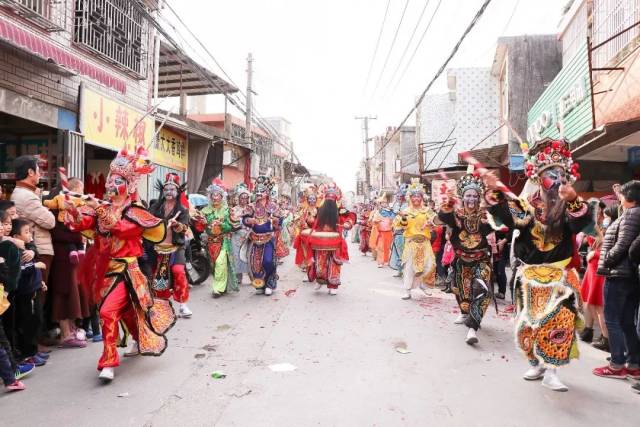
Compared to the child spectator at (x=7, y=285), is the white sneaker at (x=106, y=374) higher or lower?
lower

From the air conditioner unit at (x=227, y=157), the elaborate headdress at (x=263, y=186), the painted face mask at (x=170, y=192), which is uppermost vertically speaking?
the air conditioner unit at (x=227, y=157)

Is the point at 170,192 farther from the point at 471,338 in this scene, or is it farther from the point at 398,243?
the point at 398,243

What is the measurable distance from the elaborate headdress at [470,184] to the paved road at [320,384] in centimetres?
180

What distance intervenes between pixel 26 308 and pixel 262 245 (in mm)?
4471

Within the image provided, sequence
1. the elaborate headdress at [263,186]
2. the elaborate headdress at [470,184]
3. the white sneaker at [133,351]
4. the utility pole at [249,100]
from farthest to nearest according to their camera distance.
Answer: the utility pole at [249,100] → the elaborate headdress at [263,186] → the elaborate headdress at [470,184] → the white sneaker at [133,351]

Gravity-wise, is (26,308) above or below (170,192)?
below

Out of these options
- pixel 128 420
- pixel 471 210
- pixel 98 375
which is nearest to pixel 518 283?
pixel 471 210

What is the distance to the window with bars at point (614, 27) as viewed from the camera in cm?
810

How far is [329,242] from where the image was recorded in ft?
28.9

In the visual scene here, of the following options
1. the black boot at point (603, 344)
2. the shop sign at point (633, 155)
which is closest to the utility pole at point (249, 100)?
the shop sign at point (633, 155)

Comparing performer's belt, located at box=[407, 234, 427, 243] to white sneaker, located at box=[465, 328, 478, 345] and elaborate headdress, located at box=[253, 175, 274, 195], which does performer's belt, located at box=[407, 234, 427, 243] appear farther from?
white sneaker, located at box=[465, 328, 478, 345]

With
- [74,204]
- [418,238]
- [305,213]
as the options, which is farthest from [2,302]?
[305,213]

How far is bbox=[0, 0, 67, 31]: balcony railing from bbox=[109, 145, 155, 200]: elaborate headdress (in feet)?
13.4

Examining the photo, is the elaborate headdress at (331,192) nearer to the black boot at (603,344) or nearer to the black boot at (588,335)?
the black boot at (588,335)
